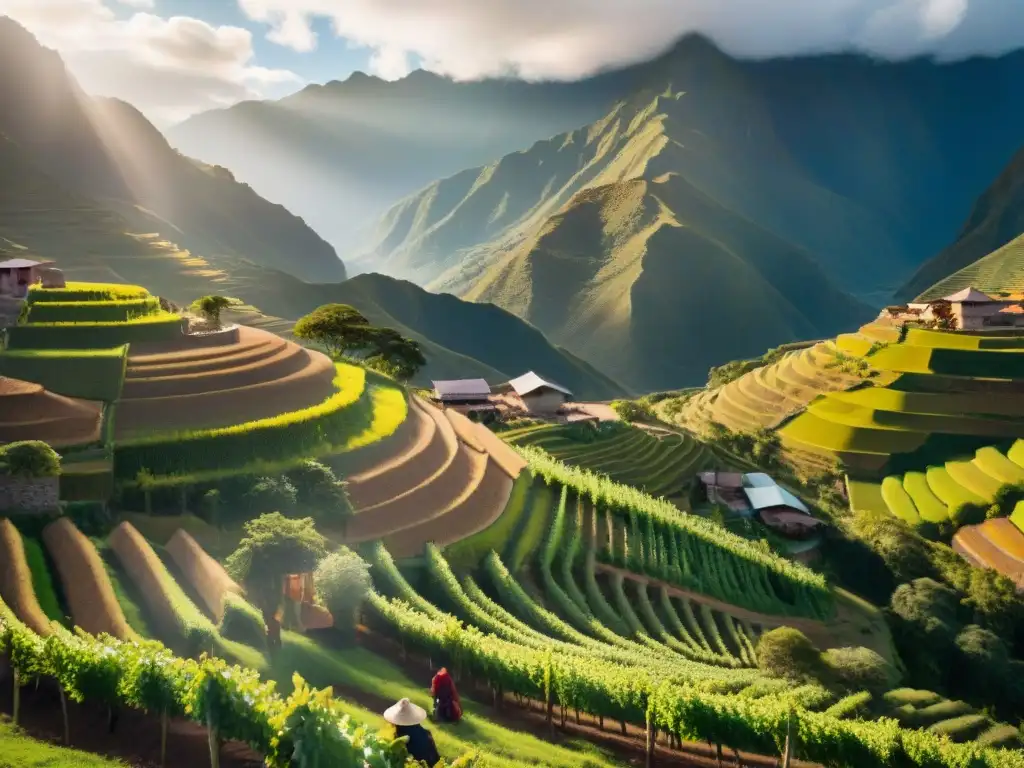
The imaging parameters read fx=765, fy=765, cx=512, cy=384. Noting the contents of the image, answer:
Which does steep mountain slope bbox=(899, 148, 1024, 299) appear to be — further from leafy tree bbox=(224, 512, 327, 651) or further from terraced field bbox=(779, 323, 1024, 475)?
leafy tree bbox=(224, 512, 327, 651)

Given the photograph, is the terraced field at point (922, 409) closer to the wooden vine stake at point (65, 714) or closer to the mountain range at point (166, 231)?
the wooden vine stake at point (65, 714)

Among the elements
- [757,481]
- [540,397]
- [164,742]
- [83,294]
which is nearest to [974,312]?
[757,481]

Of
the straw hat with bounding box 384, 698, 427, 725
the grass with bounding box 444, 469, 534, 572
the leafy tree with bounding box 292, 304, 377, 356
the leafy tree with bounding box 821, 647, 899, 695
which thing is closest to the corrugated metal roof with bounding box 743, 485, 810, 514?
the grass with bounding box 444, 469, 534, 572

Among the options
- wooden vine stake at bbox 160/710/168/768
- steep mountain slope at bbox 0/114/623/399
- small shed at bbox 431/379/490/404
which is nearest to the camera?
wooden vine stake at bbox 160/710/168/768

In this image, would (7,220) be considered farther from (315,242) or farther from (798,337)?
(798,337)

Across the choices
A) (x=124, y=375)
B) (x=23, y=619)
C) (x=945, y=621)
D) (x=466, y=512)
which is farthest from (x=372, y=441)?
(x=945, y=621)

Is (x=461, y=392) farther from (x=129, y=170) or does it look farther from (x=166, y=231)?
(x=129, y=170)

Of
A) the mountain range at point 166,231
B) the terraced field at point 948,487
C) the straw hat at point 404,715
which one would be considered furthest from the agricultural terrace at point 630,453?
the mountain range at point 166,231
